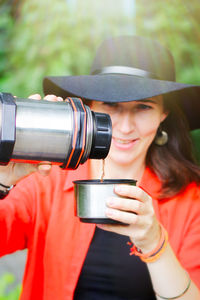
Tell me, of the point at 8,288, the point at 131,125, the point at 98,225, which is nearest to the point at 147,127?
the point at 131,125

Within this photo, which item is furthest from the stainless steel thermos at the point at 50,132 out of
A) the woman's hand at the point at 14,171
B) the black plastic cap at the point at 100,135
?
the woman's hand at the point at 14,171

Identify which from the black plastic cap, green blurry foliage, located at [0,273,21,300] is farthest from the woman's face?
green blurry foliage, located at [0,273,21,300]

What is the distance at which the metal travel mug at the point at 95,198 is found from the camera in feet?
3.96

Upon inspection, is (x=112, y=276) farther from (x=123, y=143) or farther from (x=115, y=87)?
A: (x=115, y=87)

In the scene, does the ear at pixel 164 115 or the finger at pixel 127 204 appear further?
the ear at pixel 164 115

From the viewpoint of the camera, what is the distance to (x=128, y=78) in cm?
170

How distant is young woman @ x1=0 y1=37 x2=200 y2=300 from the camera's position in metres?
1.73

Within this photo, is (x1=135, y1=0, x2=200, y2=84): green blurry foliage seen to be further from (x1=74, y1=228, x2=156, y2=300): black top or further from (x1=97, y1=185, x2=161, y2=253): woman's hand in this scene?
(x1=97, y1=185, x2=161, y2=253): woman's hand

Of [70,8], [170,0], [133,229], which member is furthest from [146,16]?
[133,229]

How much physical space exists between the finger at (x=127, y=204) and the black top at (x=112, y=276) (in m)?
0.64

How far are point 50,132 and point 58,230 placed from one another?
34.7 inches

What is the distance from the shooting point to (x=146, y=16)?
3469 mm

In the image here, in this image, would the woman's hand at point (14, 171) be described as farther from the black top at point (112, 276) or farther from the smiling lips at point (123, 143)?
the black top at point (112, 276)

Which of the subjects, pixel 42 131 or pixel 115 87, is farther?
pixel 115 87
